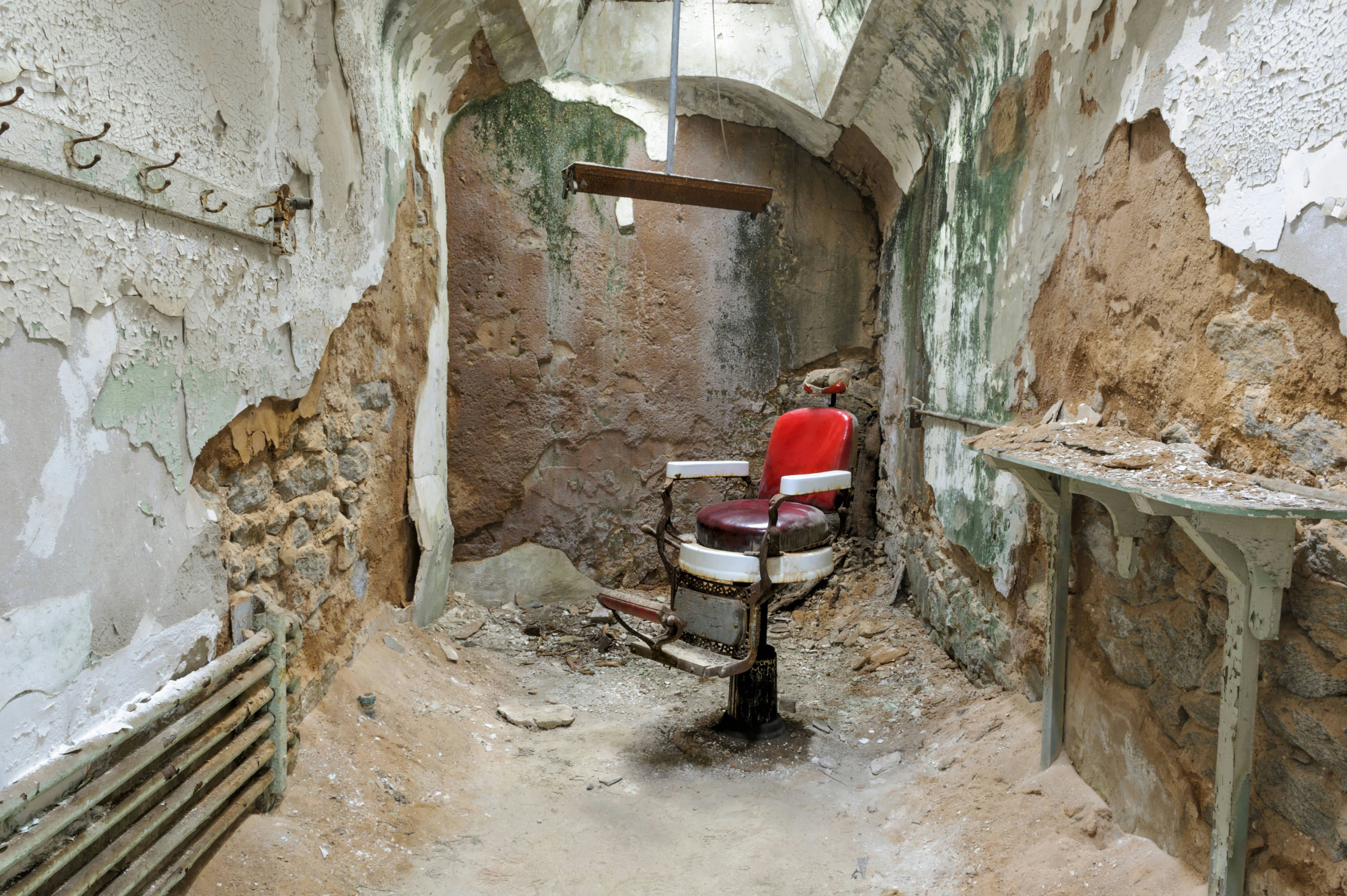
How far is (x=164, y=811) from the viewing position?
1.49 meters

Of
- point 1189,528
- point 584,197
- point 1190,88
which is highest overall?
point 584,197

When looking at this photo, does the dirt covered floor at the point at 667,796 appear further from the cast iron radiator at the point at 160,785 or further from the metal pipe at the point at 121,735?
the metal pipe at the point at 121,735

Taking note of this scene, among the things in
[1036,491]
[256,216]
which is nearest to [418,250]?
[256,216]

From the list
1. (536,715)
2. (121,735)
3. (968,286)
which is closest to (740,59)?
(968,286)

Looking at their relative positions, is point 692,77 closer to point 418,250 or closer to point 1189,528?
point 418,250

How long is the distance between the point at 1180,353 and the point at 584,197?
10.2 feet

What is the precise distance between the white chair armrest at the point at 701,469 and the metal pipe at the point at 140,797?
1.51m

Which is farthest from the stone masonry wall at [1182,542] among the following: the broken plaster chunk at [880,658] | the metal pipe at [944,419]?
the broken plaster chunk at [880,658]

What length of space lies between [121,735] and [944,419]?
9.51 feet

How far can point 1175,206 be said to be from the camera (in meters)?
1.70

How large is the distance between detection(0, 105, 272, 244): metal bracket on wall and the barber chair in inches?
62.9

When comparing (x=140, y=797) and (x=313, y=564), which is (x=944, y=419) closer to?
(x=313, y=564)

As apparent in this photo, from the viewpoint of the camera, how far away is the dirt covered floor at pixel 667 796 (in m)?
1.88

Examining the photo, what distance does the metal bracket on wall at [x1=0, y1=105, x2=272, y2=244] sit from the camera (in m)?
1.20
